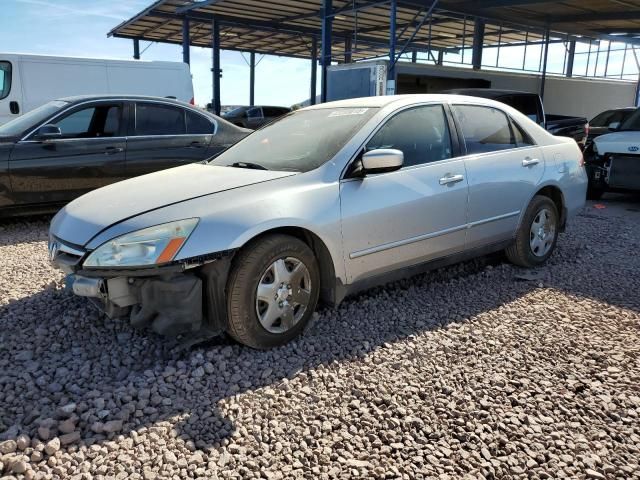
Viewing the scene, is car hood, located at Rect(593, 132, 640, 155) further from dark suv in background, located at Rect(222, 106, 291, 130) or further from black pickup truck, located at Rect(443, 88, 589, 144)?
dark suv in background, located at Rect(222, 106, 291, 130)

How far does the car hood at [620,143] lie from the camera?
7734 millimetres

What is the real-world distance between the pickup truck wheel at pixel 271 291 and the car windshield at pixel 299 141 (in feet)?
2.05

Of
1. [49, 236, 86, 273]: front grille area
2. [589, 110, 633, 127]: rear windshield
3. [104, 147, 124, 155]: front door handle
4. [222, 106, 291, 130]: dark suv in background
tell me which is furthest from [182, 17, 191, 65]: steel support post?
[49, 236, 86, 273]: front grille area

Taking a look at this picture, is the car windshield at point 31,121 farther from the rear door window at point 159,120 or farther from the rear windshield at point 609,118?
the rear windshield at point 609,118

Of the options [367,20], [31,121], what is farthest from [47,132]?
[367,20]

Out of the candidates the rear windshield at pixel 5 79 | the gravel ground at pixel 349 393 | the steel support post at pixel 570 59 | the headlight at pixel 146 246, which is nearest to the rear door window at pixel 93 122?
the gravel ground at pixel 349 393

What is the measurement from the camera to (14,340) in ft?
11.2

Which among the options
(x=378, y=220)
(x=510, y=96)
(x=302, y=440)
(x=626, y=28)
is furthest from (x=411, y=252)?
(x=626, y=28)

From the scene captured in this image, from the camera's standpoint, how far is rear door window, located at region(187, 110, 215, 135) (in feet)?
23.3

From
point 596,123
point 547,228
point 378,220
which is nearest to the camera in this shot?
point 378,220

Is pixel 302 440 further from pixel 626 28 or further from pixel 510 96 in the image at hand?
pixel 626 28

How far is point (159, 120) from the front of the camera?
691 cm

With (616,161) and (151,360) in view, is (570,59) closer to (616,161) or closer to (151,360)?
(616,161)

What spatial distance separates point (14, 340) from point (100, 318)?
1.68ft
